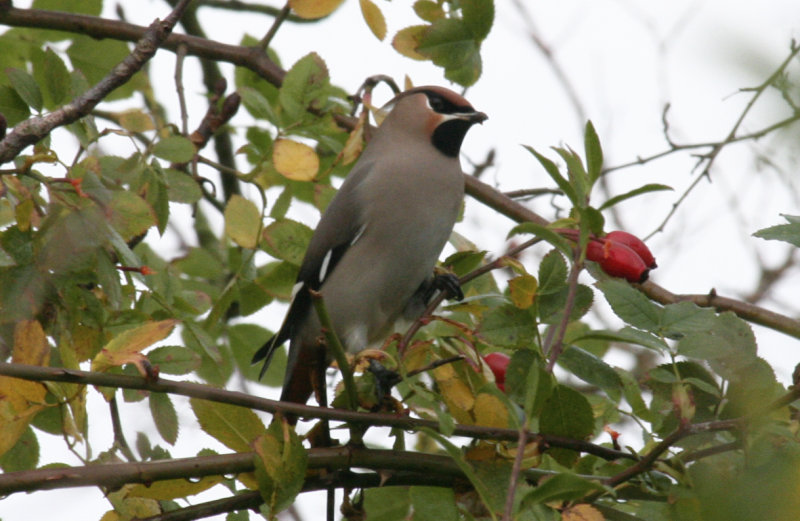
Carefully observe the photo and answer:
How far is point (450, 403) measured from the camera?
6.66 feet

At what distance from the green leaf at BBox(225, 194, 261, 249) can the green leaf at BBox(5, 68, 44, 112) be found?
629 millimetres

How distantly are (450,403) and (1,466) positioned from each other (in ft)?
3.55

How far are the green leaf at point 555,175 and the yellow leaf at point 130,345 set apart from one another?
0.77 meters

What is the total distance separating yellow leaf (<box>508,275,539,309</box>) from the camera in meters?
1.82

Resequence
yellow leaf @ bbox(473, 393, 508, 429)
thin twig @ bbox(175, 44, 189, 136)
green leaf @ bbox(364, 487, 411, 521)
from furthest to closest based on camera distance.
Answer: thin twig @ bbox(175, 44, 189, 136)
green leaf @ bbox(364, 487, 411, 521)
yellow leaf @ bbox(473, 393, 508, 429)

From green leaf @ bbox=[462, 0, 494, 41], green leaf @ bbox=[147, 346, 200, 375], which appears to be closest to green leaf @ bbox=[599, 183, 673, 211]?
green leaf @ bbox=[147, 346, 200, 375]

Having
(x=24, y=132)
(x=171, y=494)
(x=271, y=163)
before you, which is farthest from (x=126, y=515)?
(x=271, y=163)

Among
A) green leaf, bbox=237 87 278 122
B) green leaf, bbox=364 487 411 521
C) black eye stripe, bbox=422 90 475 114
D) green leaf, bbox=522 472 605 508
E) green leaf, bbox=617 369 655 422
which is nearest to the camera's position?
green leaf, bbox=522 472 605 508

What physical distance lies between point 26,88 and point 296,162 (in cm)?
78

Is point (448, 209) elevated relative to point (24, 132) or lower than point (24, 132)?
elevated

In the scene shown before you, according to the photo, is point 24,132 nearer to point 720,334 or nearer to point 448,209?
point 720,334

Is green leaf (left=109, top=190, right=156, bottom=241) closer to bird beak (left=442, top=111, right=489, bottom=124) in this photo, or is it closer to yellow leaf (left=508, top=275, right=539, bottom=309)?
yellow leaf (left=508, top=275, right=539, bottom=309)

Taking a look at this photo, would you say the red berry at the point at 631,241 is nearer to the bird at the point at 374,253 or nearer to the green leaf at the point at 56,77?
the bird at the point at 374,253

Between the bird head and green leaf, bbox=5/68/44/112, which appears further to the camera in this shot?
the bird head
